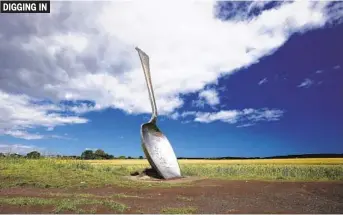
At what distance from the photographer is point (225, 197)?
1327 cm

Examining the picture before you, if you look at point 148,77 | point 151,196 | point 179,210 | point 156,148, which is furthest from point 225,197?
point 148,77

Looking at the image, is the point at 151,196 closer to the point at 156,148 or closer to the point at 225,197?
the point at 225,197

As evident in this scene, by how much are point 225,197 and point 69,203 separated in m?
5.15

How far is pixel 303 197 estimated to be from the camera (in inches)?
532

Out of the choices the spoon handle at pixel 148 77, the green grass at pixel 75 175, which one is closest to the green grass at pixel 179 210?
the green grass at pixel 75 175

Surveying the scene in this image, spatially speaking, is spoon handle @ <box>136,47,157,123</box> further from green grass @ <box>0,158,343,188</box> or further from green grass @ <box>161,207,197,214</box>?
green grass @ <box>161,207,197,214</box>

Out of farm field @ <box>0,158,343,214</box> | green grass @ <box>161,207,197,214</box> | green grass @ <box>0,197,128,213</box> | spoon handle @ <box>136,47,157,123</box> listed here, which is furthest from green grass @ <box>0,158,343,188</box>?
green grass @ <box>161,207,197,214</box>

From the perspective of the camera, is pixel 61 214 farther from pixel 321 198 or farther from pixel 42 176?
pixel 42 176

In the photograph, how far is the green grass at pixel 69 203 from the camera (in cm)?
1023

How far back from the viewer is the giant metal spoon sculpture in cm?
2005

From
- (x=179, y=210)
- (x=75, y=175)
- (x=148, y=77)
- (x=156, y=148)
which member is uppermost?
(x=148, y=77)

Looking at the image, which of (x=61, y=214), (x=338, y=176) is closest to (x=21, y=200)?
(x=61, y=214)

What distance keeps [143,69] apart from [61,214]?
13.2 m

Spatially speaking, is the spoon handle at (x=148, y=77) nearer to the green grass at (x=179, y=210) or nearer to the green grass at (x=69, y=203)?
the green grass at (x=69, y=203)
